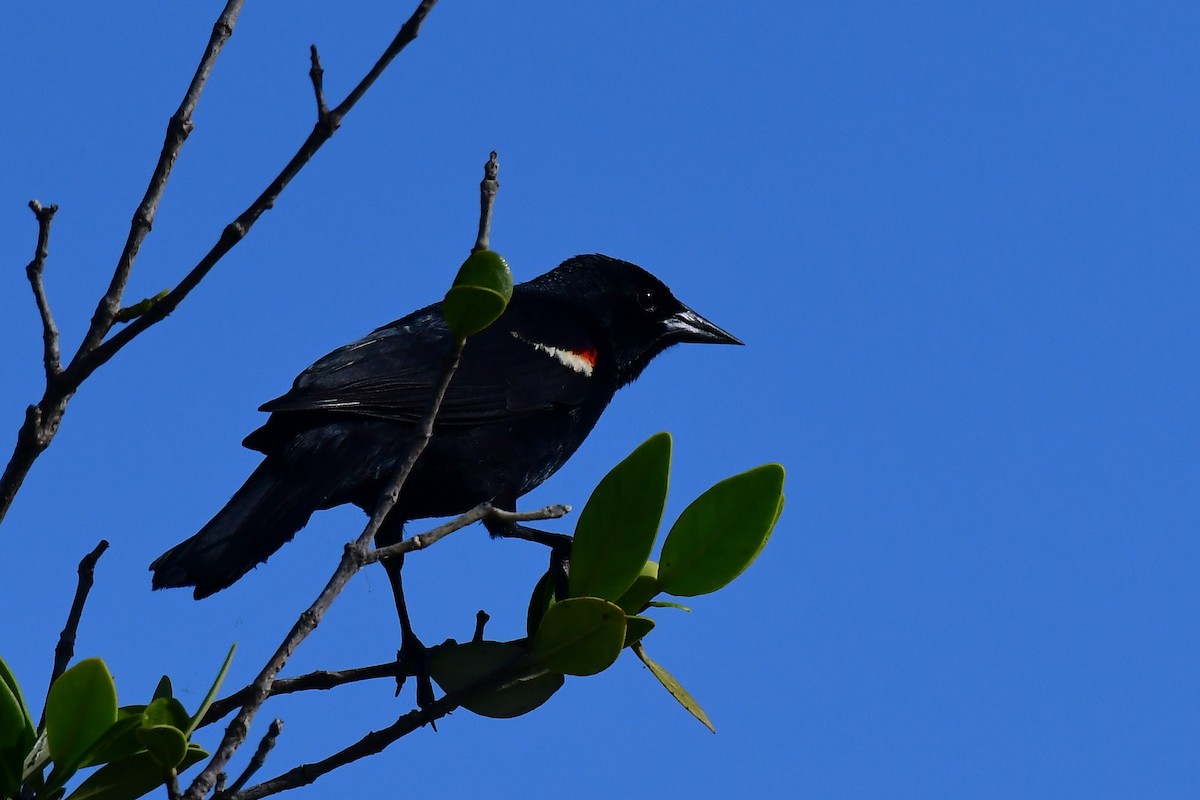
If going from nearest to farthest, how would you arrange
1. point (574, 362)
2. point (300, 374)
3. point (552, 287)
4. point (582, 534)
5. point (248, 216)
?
point (248, 216) → point (582, 534) → point (300, 374) → point (574, 362) → point (552, 287)

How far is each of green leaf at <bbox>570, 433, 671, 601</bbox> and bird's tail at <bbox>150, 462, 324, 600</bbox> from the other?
1.07 m

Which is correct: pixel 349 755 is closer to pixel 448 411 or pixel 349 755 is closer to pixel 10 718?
pixel 10 718

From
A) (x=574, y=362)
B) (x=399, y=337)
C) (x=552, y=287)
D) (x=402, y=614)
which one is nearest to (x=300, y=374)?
(x=399, y=337)

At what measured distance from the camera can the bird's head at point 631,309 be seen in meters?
5.39

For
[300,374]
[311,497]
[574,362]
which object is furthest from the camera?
[574,362]

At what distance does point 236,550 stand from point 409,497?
3.95ft

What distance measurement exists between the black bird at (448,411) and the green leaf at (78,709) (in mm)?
951

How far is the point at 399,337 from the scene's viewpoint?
4.21 meters

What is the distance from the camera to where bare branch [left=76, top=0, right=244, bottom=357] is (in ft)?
6.25

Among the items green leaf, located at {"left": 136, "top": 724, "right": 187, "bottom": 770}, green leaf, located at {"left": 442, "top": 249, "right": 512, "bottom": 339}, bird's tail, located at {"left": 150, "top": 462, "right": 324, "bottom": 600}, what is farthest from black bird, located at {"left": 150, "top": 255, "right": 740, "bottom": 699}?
green leaf, located at {"left": 136, "top": 724, "right": 187, "bottom": 770}

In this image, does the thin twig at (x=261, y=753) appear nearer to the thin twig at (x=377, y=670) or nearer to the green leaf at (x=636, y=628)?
the thin twig at (x=377, y=670)

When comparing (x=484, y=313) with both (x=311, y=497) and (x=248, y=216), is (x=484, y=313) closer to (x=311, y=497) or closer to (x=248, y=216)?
(x=248, y=216)

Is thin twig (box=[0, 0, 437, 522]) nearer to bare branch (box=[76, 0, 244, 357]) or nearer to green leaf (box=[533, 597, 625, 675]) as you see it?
bare branch (box=[76, 0, 244, 357])

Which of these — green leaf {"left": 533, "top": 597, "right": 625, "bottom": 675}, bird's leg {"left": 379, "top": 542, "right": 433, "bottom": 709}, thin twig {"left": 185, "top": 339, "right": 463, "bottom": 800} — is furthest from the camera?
bird's leg {"left": 379, "top": 542, "right": 433, "bottom": 709}
